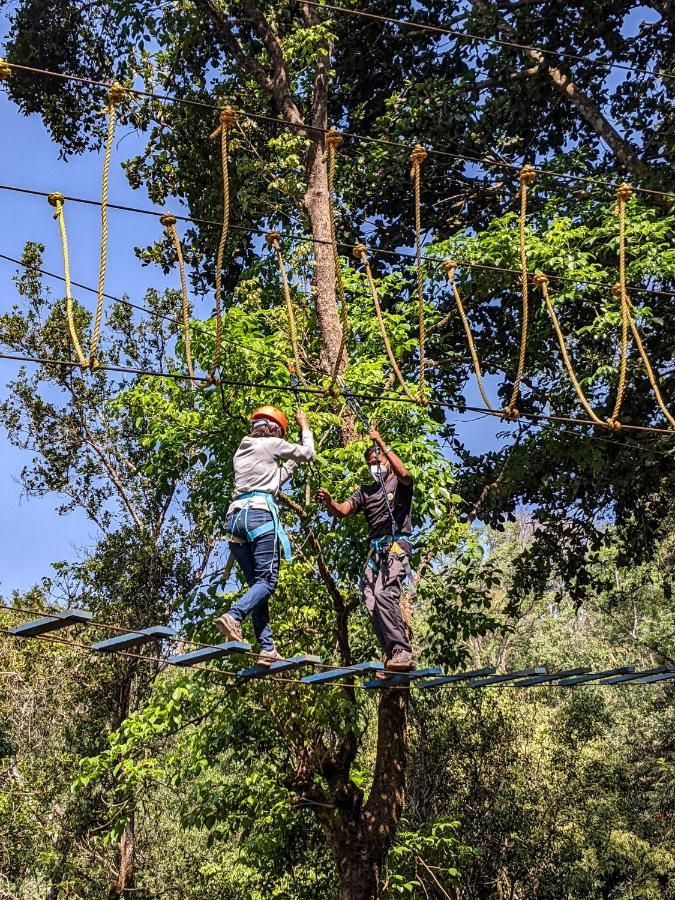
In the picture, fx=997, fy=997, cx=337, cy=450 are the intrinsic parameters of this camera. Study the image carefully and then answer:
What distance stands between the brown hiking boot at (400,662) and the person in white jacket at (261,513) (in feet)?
2.15

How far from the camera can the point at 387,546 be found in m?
5.58

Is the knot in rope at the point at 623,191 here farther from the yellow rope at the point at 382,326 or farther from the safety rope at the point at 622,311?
the yellow rope at the point at 382,326

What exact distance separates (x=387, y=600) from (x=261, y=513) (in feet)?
3.08

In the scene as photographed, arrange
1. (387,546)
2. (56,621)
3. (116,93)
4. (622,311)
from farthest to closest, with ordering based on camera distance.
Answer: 1. (622,311)
2. (387,546)
3. (116,93)
4. (56,621)

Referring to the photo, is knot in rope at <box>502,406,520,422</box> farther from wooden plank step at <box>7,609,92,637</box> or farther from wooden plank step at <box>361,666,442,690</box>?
wooden plank step at <box>7,609,92,637</box>

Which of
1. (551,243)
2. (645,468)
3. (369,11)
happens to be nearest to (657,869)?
(645,468)

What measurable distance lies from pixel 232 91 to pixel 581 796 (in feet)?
35.8

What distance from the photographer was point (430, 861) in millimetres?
9367

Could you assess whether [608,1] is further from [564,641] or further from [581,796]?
[564,641]

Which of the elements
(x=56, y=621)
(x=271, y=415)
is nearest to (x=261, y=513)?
(x=271, y=415)

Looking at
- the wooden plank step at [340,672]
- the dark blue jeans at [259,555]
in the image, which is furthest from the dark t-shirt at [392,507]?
the wooden plank step at [340,672]

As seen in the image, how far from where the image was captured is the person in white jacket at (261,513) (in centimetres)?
503

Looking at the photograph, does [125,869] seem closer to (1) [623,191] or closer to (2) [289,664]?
(2) [289,664]

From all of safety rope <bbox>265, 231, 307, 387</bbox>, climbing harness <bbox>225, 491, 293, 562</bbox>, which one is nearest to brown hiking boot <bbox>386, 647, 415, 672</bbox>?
climbing harness <bbox>225, 491, 293, 562</bbox>
